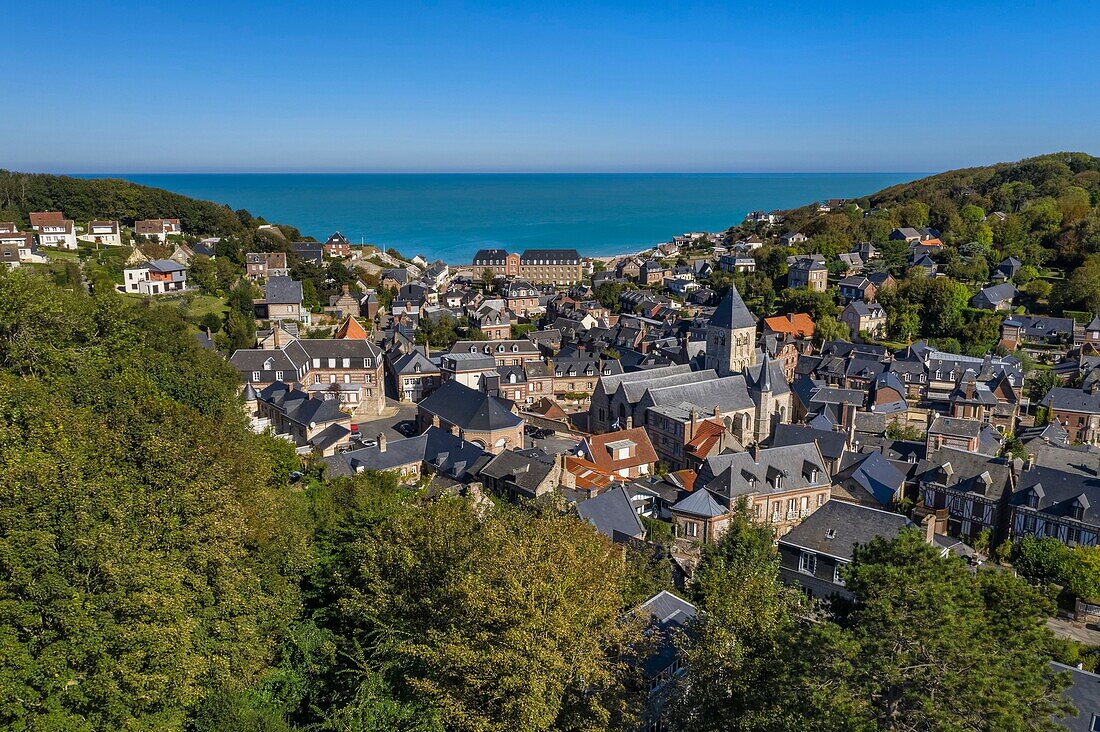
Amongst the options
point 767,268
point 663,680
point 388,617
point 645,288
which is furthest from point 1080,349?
point 388,617

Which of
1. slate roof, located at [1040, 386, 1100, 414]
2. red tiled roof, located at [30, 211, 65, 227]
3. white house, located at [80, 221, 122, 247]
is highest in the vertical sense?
red tiled roof, located at [30, 211, 65, 227]

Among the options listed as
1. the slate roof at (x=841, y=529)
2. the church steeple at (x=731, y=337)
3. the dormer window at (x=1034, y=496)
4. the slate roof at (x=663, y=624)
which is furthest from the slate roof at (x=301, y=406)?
the dormer window at (x=1034, y=496)

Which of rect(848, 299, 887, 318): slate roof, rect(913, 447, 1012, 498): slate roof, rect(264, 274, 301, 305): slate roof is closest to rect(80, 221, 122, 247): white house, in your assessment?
rect(264, 274, 301, 305): slate roof

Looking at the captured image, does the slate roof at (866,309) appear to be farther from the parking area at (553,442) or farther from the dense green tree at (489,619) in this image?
the dense green tree at (489,619)

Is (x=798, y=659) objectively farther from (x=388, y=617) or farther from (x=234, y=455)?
(x=234, y=455)

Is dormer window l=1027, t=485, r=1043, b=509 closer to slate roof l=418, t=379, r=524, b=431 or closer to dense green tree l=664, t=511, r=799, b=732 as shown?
dense green tree l=664, t=511, r=799, b=732

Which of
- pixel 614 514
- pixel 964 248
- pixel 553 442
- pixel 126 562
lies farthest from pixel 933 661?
pixel 964 248
